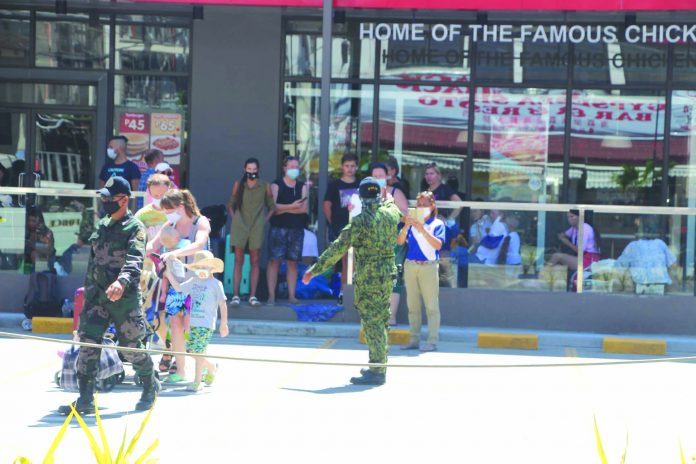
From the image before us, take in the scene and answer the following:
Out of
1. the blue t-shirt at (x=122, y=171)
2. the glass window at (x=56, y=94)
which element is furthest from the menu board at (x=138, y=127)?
the blue t-shirt at (x=122, y=171)

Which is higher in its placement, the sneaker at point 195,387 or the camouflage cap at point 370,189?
the camouflage cap at point 370,189

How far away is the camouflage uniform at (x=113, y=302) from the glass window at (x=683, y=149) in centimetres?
1022

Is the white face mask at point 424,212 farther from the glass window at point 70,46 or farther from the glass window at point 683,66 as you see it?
the glass window at point 70,46

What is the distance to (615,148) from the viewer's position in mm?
17484

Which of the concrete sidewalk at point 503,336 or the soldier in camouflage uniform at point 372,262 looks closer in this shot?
the soldier in camouflage uniform at point 372,262

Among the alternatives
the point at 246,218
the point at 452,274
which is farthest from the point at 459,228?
the point at 246,218

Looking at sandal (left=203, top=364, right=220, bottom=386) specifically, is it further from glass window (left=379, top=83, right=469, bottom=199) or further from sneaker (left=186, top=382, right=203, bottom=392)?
glass window (left=379, top=83, right=469, bottom=199)

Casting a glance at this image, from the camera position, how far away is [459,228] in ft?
48.6

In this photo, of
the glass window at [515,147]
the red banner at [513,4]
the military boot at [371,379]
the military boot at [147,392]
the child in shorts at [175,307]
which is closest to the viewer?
the military boot at [147,392]

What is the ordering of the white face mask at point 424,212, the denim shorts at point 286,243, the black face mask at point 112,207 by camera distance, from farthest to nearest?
the denim shorts at point 286,243 → the white face mask at point 424,212 → the black face mask at point 112,207

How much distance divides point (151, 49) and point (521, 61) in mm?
5430

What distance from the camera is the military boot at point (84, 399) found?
30.4 feet

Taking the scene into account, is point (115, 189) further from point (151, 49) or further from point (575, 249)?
point (151, 49)

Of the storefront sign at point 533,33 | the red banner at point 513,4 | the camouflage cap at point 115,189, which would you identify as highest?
the red banner at point 513,4
